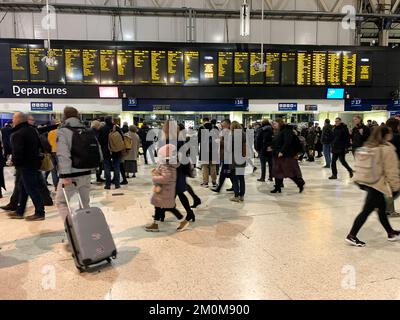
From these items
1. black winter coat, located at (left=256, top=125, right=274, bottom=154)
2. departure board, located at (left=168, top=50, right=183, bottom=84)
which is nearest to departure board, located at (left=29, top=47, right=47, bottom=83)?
departure board, located at (left=168, top=50, right=183, bottom=84)

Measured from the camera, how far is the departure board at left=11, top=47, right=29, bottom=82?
11.5m

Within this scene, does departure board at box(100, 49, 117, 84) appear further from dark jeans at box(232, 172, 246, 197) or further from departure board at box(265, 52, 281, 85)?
dark jeans at box(232, 172, 246, 197)

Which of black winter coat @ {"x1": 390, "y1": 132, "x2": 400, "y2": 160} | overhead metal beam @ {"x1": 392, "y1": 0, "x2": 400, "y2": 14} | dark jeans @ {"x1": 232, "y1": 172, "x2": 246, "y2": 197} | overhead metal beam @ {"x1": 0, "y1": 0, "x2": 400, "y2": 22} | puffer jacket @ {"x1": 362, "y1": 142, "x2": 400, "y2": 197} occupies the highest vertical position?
overhead metal beam @ {"x1": 392, "y1": 0, "x2": 400, "y2": 14}

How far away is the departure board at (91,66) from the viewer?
11703 millimetres

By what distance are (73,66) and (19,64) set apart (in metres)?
1.85

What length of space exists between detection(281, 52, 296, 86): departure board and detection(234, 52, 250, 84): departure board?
4.62 feet

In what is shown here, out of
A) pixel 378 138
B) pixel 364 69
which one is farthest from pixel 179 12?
pixel 378 138

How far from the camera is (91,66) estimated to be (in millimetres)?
11773

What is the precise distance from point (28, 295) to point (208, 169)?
17.6 ft

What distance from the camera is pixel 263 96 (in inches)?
494

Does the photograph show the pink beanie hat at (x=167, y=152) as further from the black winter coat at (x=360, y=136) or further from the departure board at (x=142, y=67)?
the departure board at (x=142, y=67)

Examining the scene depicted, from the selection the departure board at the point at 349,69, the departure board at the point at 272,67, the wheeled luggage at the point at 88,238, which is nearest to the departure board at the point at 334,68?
the departure board at the point at 349,69
